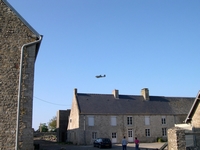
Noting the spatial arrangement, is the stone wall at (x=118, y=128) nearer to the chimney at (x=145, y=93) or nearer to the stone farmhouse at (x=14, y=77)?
the chimney at (x=145, y=93)

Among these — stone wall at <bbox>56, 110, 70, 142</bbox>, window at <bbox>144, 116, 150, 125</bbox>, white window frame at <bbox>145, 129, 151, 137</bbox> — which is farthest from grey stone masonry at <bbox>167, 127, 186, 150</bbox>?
stone wall at <bbox>56, 110, 70, 142</bbox>

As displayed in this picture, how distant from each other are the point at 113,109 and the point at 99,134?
4332 mm

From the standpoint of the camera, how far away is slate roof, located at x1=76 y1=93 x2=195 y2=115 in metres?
38.6

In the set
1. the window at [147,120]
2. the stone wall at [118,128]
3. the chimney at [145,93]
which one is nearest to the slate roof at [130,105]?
the chimney at [145,93]

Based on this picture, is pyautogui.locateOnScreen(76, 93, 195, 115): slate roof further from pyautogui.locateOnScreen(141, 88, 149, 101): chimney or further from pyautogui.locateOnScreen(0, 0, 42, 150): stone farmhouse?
pyautogui.locateOnScreen(0, 0, 42, 150): stone farmhouse

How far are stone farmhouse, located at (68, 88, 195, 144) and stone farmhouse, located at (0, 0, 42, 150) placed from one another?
24.7m

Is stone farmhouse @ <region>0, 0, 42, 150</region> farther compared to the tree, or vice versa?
the tree

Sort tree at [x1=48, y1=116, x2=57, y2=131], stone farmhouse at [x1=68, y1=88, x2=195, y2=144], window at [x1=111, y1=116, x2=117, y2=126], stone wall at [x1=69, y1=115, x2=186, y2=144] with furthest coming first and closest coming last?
tree at [x1=48, y1=116, x2=57, y2=131] → window at [x1=111, y1=116, x2=117, y2=126] → stone farmhouse at [x1=68, y1=88, x2=195, y2=144] → stone wall at [x1=69, y1=115, x2=186, y2=144]

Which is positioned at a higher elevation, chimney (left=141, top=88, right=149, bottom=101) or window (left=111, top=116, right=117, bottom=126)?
chimney (left=141, top=88, right=149, bottom=101)

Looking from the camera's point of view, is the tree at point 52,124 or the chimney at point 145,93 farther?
the tree at point 52,124

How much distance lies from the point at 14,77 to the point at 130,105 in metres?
30.0

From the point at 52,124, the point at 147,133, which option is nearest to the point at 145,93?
the point at 147,133

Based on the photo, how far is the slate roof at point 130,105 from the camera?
38594mm

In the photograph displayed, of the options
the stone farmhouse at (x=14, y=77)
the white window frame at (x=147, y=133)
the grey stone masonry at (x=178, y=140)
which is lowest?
the white window frame at (x=147, y=133)
